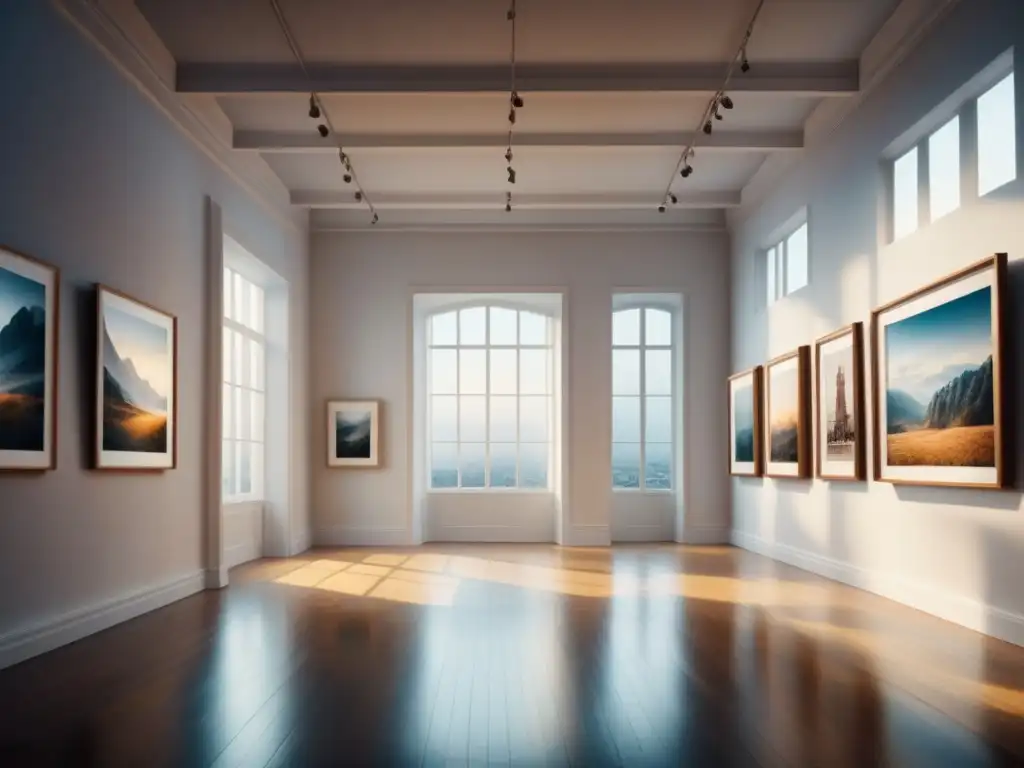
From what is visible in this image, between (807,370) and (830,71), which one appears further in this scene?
(807,370)

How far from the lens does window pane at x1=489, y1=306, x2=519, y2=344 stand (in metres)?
19.9

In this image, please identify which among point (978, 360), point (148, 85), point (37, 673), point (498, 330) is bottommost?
point (37, 673)

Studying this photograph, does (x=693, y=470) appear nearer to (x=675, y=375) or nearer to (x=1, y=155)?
(x=675, y=375)

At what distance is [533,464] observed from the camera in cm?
1967

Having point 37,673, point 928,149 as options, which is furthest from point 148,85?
point 928,149

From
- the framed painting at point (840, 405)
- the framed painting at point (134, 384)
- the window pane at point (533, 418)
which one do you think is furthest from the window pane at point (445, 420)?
the framed painting at point (134, 384)

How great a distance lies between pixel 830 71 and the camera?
11.8 meters

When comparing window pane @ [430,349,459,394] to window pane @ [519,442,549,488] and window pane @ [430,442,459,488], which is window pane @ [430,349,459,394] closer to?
window pane @ [430,442,459,488]

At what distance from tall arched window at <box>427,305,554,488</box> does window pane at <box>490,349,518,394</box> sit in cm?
2

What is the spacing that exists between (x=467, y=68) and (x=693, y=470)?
930 cm

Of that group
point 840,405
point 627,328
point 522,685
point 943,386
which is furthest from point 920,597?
point 627,328

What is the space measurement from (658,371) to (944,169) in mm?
9844

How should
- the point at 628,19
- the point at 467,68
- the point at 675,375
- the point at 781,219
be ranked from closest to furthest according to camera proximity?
1. the point at 628,19
2. the point at 467,68
3. the point at 781,219
4. the point at 675,375

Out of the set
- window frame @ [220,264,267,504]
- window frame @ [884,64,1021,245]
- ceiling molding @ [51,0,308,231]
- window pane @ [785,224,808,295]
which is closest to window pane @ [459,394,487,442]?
window frame @ [220,264,267,504]
